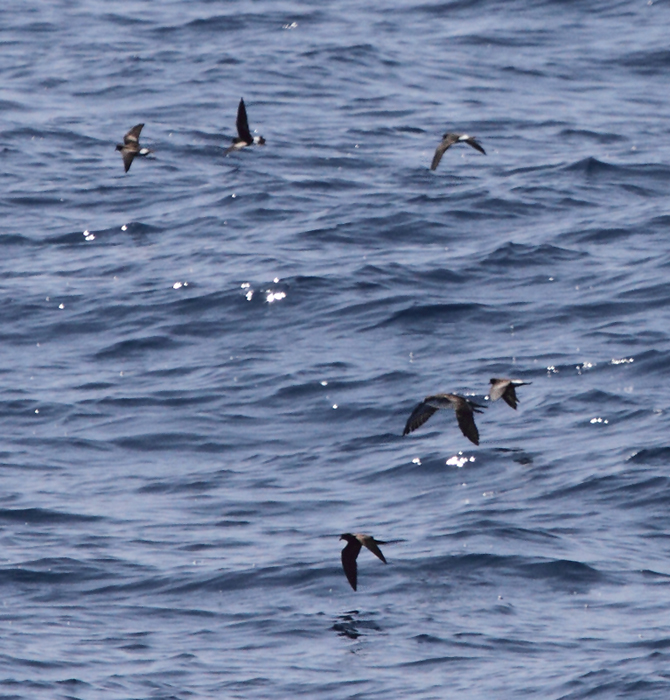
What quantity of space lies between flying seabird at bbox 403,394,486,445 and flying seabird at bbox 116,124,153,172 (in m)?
8.91

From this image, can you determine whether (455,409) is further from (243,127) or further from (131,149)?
(131,149)

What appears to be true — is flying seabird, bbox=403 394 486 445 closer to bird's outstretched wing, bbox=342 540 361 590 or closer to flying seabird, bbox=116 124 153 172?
bird's outstretched wing, bbox=342 540 361 590

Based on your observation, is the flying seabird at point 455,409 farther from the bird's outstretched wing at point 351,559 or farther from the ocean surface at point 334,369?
the bird's outstretched wing at point 351,559

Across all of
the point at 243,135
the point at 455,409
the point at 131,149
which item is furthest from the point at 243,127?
the point at 455,409

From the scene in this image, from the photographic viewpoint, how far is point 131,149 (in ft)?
80.4

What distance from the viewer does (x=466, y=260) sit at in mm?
23438

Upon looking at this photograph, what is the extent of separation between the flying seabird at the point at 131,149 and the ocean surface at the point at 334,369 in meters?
1.13

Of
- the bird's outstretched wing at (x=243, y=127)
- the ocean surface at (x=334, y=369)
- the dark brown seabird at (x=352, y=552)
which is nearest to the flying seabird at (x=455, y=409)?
the ocean surface at (x=334, y=369)

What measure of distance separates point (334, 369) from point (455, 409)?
4.68m

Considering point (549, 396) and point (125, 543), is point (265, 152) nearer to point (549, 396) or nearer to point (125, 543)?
point (549, 396)

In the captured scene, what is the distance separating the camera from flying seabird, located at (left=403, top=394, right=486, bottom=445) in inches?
614

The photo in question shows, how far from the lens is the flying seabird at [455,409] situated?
51.1ft

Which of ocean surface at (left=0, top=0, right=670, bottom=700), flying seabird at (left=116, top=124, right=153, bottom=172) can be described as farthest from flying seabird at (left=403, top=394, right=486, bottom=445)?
flying seabird at (left=116, top=124, right=153, bottom=172)

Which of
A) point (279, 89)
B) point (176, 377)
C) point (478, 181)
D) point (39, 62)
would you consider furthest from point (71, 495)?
point (39, 62)
